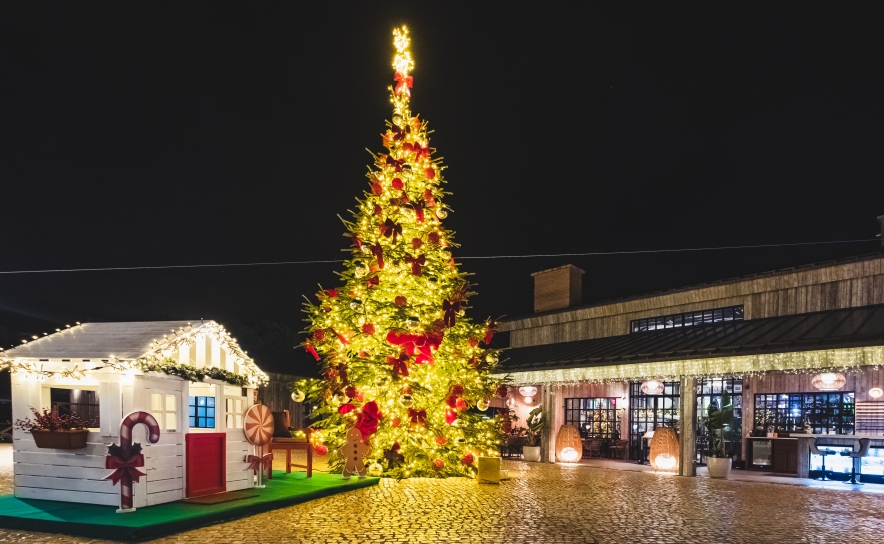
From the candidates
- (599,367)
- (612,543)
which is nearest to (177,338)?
(612,543)

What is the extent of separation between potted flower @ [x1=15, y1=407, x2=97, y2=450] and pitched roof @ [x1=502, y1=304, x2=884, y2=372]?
10.9 meters

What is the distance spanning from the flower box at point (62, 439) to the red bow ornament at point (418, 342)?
18.0ft

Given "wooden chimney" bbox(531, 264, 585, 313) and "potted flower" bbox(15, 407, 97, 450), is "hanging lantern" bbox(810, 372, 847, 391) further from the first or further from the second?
"potted flower" bbox(15, 407, 97, 450)

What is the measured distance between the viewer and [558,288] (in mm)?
25031

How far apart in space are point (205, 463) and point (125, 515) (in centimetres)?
172

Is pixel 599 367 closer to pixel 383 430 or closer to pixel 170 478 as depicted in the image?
pixel 383 430

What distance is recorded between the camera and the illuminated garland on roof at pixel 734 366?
12477 mm

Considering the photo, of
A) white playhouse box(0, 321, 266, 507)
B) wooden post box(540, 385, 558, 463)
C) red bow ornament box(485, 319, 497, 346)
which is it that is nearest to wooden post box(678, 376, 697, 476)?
wooden post box(540, 385, 558, 463)

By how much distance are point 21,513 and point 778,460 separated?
14.8 meters

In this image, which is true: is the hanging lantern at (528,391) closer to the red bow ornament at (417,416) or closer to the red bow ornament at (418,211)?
the red bow ornament at (417,416)

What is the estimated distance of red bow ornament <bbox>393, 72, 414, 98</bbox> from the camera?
579 inches

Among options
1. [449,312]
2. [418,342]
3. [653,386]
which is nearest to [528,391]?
[653,386]

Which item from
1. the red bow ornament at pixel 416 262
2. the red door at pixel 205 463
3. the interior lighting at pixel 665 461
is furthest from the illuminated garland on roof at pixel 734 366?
the red door at pixel 205 463

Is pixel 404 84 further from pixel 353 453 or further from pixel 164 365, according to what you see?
pixel 164 365
